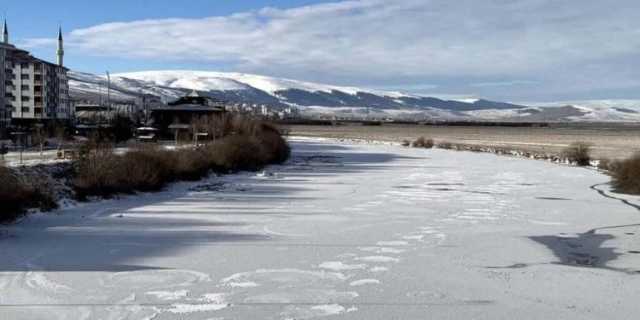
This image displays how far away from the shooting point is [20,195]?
17.0 m

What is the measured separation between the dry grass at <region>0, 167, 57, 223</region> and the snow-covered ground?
47cm

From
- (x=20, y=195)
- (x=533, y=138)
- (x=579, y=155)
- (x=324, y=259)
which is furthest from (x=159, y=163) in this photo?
(x=533, y=138)

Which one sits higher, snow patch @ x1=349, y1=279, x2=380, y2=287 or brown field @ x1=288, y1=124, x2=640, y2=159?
brown field @ x1=288, y1=124, x2=640, y2=159

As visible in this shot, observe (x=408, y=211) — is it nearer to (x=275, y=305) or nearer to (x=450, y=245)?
(x=450, y=245)

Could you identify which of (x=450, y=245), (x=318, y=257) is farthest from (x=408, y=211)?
(x=318, y=257)

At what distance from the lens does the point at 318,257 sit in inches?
504

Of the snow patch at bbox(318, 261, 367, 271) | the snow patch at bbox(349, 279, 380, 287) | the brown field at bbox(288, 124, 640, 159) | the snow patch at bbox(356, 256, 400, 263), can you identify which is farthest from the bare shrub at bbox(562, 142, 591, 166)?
the snow patch at bbox(349, 279, 380, 287)

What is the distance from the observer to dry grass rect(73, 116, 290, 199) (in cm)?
2348

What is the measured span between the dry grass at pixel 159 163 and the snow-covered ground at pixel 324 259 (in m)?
1.57

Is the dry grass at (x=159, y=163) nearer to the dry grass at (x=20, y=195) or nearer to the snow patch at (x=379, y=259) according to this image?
the dry grass at (x=20, y=195)

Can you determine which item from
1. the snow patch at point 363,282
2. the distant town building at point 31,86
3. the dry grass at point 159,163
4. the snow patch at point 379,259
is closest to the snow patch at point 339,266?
the snow patch at point 379,259

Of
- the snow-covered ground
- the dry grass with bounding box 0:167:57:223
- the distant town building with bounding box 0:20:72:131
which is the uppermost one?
the distant town building with bounding box 0:20:72:131

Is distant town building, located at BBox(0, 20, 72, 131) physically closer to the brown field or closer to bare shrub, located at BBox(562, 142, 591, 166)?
the brown field

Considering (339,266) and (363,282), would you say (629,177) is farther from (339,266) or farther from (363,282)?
(363,282)
